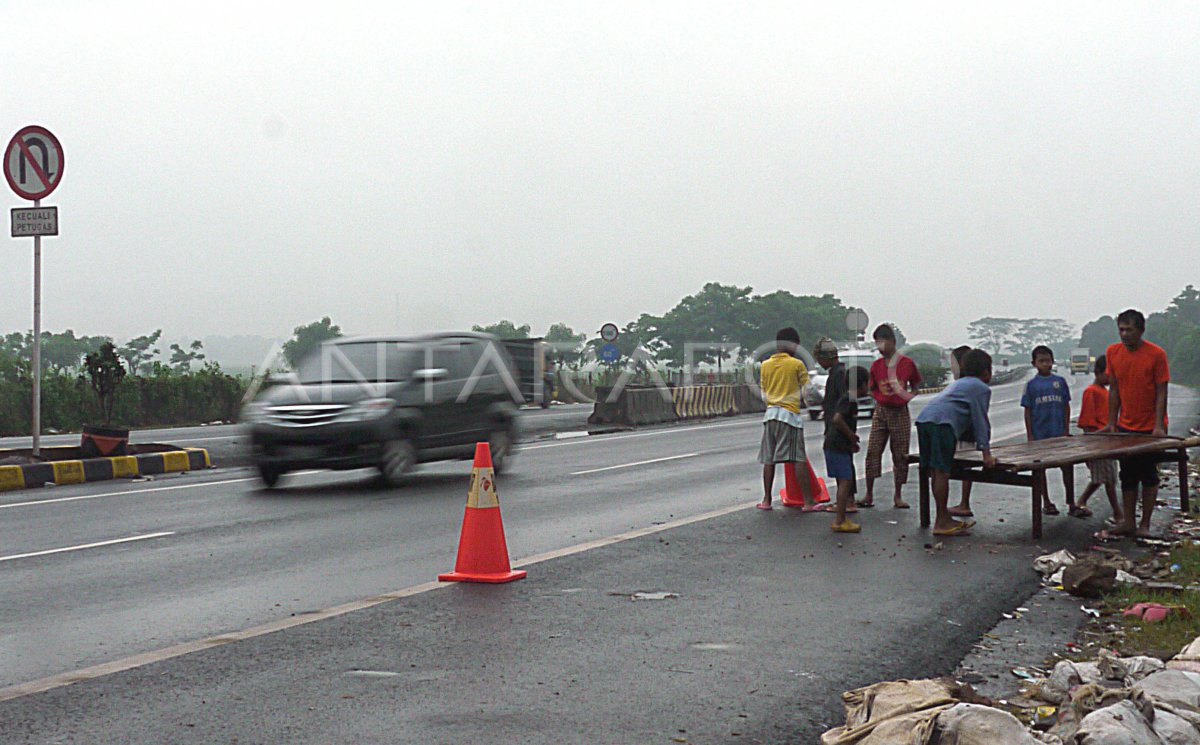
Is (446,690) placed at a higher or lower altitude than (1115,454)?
lower

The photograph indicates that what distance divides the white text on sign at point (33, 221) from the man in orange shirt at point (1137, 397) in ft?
40.4

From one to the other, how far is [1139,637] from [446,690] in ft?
12.6

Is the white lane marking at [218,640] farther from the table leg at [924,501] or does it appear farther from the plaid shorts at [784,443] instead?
the table leg at [924,501]

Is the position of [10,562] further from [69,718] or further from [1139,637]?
[1139,637]

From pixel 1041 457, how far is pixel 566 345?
47990 millimetres

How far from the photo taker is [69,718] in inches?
Result: 192

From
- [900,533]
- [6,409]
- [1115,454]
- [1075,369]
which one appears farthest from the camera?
[1075,369]

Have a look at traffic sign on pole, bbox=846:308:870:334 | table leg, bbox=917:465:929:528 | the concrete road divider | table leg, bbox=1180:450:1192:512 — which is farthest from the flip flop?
traffic sign on pole, bbox=846:308:870:334

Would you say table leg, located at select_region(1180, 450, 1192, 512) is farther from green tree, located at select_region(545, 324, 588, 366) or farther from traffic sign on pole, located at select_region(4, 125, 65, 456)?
green tree, located at select_region(545, 324, 588, 366)

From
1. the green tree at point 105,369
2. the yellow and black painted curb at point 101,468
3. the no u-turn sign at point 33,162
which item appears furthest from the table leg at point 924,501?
the green tree at point 105,369

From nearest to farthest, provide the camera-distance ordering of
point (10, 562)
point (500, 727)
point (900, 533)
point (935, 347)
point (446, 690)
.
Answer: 1. point (500, 727)
2. point (446, 690)
3. point (10, 562)
4. point (900, 533)
5. point (935, 347)

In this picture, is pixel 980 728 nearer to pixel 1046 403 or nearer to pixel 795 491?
pixel 795 491

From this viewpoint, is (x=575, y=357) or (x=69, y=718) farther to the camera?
(x=575, y=357)

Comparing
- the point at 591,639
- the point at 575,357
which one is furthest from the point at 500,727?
the point at 575,357
